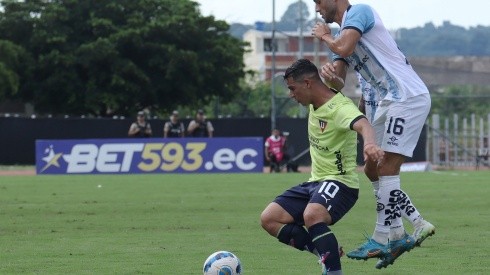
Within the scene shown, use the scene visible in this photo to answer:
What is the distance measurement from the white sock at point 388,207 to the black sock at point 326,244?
4.34ft

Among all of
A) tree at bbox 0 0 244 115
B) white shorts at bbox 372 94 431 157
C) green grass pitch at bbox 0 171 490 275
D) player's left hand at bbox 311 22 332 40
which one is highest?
player's left hand at bbox 311 22 332 40

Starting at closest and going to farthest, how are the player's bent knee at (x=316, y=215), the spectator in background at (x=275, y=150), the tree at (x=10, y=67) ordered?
the player's bent knee at (x=316, y=215), the spectator in background at (x=275, y=150), the tree at (x=10, y=67)

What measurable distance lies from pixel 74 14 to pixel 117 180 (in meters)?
32.8

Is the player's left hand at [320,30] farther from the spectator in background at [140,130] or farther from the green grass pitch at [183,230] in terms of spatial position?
the spectator in background at [140,130]

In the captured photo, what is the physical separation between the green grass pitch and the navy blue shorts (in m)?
0.82

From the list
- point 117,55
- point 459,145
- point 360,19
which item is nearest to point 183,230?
point 360,19

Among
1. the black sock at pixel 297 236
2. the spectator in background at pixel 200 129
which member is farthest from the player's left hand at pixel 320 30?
the spectator in background at pixel 200 129

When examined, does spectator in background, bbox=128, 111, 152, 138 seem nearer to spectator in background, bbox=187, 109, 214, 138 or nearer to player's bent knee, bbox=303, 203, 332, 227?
spectator in background, bbox=187, 109, 214, 138

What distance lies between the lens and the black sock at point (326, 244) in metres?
9.19

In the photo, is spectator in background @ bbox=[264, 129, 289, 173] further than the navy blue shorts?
Yes

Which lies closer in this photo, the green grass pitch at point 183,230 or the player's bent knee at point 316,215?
the player's bent knee at point 316,215

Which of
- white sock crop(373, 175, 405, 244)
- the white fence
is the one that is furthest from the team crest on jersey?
the white fence

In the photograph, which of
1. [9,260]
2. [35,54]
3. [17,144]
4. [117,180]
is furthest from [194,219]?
[35,54]

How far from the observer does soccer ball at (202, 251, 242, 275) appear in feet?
31.1
